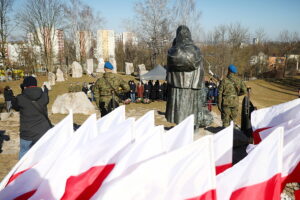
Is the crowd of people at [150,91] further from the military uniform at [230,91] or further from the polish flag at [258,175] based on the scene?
the polish flag at [258,175]

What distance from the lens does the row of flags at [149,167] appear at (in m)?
Answer: 1.39

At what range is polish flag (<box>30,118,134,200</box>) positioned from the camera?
1750mm

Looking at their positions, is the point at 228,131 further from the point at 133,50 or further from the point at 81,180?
the point at 133,50

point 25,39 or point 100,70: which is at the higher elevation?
point 25,39

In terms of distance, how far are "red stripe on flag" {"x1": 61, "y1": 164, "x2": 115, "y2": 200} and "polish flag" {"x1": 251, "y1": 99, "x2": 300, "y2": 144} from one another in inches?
79.0

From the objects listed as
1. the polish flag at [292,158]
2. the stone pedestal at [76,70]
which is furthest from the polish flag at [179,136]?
the stone pedestal at [76,70]

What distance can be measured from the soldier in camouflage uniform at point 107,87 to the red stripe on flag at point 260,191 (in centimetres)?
426

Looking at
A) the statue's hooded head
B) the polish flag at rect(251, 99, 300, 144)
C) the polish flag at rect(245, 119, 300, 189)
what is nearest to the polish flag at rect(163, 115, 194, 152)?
the polish flag at rect(245, 119, 300, 189)

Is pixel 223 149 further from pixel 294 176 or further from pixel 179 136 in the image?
pixel 294 176

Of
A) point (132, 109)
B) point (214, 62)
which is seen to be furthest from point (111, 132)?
point (214, 62)

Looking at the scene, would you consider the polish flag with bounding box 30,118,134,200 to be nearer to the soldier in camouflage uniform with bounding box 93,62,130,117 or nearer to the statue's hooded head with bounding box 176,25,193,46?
the statue's hooded head with bounding box 176,25,193,46

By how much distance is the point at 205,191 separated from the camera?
56.2 inches

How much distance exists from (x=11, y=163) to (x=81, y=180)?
4919mm

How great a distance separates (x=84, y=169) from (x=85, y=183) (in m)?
0.10
